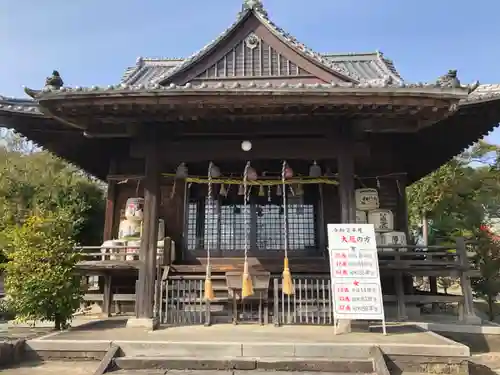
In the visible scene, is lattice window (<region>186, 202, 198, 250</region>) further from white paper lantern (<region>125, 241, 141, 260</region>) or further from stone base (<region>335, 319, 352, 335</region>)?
stone base (<region>335, 319, 352, 335</region>)

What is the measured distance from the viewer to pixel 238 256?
11.1 meters

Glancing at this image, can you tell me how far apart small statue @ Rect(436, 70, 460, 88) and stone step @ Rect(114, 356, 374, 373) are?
467 cm

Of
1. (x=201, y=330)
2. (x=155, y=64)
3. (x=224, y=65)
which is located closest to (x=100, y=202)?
(x=155, y=64)

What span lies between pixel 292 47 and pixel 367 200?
469 cm

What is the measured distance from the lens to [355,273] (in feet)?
24.1

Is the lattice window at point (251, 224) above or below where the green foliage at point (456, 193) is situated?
below

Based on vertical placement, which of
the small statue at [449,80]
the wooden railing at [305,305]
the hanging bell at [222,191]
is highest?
the small statue at [449,80]

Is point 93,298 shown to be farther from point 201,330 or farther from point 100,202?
point 100,202

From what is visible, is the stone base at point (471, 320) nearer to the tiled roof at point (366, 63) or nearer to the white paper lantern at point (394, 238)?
the white paper lantern at point (394, 238)

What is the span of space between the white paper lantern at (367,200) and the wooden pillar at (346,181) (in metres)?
3.17

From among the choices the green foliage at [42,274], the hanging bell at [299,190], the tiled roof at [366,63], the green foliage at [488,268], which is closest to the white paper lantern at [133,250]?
the green foliage at [42,274]

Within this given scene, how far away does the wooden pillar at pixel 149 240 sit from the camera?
26.6 feet

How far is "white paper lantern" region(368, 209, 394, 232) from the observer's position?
11.3m

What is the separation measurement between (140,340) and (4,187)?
1843cm
